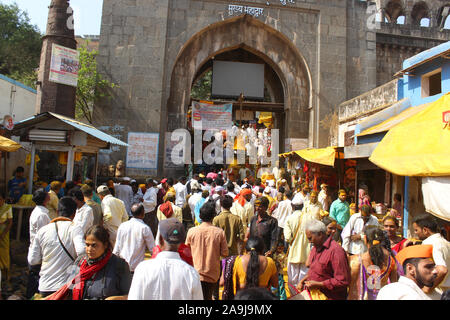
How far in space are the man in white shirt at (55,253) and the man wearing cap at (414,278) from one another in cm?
283

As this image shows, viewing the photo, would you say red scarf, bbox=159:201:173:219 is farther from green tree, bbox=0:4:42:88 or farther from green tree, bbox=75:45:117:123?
green tree, bbox=0:4:42:88

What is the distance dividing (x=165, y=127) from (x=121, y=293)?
12690 mm

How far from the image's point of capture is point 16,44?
1916cm

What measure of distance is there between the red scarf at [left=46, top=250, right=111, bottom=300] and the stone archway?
500 inches

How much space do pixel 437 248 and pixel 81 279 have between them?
3.43 meters

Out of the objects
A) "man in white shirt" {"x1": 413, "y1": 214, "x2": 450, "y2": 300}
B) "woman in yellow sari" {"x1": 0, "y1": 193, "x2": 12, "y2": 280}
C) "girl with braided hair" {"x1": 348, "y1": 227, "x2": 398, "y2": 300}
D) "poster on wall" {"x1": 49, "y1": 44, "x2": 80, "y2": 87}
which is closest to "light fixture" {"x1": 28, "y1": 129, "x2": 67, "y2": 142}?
"poster on wall" {"x1": 49, "y1": 44, "x2": 80, "y2": 87}

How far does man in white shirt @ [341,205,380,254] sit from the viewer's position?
207 inches

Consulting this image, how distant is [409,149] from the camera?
207 inches

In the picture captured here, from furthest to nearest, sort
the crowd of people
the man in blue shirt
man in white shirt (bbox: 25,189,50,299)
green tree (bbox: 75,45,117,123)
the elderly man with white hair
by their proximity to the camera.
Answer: green tree (bbox: 75,45,117,123)
the man in blue shirt
man in white shirt (bbox: 25,189,50,299)
the elderly man with white hair
the crowd of people

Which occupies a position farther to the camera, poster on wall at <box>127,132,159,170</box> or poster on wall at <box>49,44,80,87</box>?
poster on wall at <box>127,132,159,170</box>

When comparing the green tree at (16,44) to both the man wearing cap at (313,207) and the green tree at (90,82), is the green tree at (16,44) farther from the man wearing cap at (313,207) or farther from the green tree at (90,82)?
the man wearing cap at (313,207)

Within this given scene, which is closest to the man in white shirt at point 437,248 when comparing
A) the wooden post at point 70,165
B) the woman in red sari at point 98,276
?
the woman in red sari at point 98,276

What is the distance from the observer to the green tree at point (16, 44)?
62.4 ft
